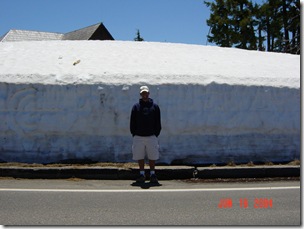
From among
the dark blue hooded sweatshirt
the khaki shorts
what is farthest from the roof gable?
the khaki shorts

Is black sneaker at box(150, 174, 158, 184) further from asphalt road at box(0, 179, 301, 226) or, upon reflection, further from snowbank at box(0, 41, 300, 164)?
snowbank at box(0, 41, 300, 164)

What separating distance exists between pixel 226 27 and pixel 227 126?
2214cm

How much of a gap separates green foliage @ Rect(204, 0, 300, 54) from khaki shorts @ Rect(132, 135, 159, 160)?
21465 millimetres

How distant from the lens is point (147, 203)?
17.6 feet

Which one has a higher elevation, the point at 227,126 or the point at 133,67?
the point at 133,67

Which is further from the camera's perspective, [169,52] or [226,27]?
[226,27]

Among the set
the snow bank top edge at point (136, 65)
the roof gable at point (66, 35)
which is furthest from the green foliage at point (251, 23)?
the snow bank top edge at point (136, 65)

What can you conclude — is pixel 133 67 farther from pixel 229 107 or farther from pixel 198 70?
pixel 229 107

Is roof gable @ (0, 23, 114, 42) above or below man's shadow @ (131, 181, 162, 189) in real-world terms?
above

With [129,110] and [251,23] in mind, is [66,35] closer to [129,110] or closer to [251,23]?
[251,23]

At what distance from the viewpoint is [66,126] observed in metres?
7.83

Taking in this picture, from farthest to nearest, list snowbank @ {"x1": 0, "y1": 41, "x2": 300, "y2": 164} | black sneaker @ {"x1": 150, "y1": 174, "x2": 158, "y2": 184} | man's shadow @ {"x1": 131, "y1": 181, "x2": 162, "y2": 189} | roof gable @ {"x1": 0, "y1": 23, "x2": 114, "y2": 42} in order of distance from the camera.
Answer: roof gable @ {"x1": 0, "y1": 23, "x2": 114, "y2": 42}, snowbank @ {"x1": 0, "y1": 41, "x2": 300, "y2": 164}, black sneaker @ {"x1": 150, "y1": 174, "x2": 158, "y2": 184}, man's shadow @ {"x1": 131, "y1": 181, "x2": 162, "y2": 189}

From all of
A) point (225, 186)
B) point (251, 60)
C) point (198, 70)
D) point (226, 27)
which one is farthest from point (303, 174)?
point (226, 27)

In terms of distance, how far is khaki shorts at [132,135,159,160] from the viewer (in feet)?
21.9
